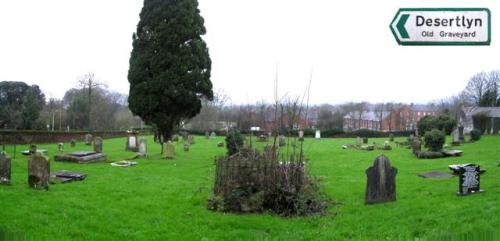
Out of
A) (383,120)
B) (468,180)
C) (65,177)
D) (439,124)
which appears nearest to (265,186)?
(468,180)

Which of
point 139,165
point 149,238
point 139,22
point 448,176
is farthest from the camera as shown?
point 139,22

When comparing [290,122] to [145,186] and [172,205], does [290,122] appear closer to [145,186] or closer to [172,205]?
[172,205]

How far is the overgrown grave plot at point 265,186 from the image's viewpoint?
881 centimetres

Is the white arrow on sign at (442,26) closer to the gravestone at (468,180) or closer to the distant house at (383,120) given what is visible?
A: the gravestone at (468,180)

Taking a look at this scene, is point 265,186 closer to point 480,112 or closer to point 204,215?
point 204,215

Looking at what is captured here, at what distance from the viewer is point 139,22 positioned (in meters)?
25.2

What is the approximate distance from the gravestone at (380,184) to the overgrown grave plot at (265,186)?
939mm

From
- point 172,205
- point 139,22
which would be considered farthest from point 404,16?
point 139,22

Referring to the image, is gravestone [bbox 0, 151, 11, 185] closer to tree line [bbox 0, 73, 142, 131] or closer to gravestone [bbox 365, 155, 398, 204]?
gravestone [bbox 365, 155, 398, 204]

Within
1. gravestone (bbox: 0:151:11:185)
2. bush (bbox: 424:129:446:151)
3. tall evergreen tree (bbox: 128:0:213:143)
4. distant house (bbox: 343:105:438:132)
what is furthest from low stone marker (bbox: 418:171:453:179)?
distant house (bbox: 343:105:438:132)

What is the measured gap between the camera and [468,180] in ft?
32.6

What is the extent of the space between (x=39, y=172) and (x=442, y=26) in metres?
10.4

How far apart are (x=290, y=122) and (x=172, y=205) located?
2.81 m

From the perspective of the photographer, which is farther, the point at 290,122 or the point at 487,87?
the point at 487,87
